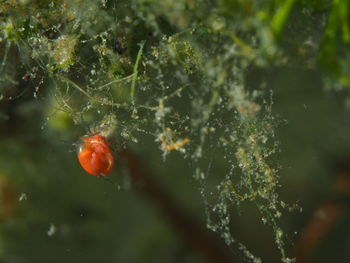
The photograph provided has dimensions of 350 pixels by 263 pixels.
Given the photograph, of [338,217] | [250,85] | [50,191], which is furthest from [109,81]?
[338,217]

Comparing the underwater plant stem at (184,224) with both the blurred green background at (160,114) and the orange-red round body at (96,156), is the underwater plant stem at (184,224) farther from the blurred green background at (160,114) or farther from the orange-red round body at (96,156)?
the orange-red round body at (96,156)

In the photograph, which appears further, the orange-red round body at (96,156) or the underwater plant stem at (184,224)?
the underwater plant stem at (184,224)

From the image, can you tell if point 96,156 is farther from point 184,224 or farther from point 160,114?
point 184,224

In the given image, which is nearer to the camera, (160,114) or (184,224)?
(160,114)

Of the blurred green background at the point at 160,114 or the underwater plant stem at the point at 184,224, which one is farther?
the underwater plant stem at the point at 184,224

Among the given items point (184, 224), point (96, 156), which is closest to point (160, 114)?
point (96, 156)

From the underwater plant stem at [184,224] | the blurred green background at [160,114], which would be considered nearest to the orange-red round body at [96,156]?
the blurred green background at [160,114]

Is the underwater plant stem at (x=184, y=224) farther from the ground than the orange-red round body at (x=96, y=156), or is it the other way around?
the orange-red round body at (x=96, y=156)

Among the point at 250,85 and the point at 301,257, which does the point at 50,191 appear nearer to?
the point at 301,257
